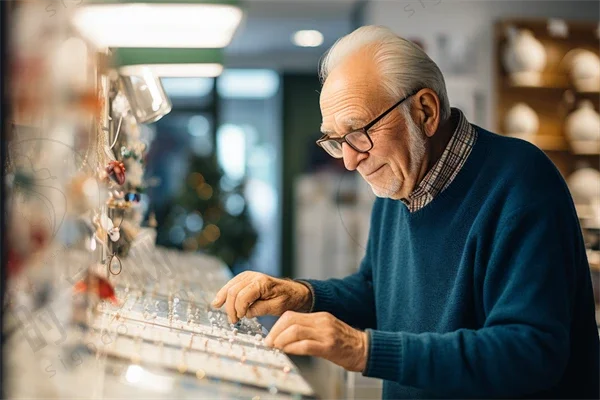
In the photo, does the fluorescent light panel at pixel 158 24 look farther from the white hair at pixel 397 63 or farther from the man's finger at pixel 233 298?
the man's finger at pixel 233 298

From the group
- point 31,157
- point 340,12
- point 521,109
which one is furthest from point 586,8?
point 31,157

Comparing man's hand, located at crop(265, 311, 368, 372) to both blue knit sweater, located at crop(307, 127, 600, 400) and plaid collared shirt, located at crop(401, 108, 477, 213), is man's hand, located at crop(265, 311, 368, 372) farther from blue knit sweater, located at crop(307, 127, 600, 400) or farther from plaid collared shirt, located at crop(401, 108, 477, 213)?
plaid collared shirt, located at crop(401, 108, 477, 213)

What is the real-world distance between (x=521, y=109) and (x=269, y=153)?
164 inches

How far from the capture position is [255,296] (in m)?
1.49

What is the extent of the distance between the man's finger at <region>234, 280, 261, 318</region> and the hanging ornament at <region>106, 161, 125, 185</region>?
13.6 inches

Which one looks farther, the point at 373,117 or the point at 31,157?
the point at 373,117

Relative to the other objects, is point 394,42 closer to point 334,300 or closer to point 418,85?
point 418,85

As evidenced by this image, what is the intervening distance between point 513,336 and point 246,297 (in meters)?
0.54

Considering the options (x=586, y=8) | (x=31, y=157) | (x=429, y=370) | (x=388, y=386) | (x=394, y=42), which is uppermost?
(x=586, y=8)

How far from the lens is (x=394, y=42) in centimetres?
146

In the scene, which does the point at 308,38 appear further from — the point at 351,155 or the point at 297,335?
the point at 297,335

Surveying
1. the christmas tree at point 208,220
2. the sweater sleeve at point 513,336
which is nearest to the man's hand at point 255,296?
the sweater sleeve at point 513,336

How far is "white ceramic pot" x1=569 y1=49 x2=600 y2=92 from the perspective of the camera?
478 centimetres

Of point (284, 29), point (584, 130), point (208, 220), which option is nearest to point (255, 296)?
point (584, 130)
